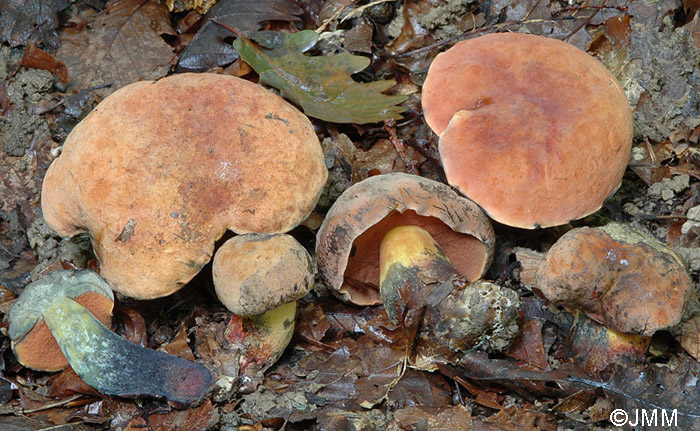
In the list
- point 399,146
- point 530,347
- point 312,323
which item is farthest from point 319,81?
point 530,347

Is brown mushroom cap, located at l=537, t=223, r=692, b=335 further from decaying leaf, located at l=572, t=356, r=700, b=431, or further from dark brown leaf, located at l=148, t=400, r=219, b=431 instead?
dark brown leaf, located at l=148, t=400, r=219, b=431

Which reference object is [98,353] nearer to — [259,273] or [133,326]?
[133,326]

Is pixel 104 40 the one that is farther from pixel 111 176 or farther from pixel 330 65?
pixel 111 176

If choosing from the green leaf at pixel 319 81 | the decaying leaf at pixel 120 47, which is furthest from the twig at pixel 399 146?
the decaying leaf at pixel 120 47

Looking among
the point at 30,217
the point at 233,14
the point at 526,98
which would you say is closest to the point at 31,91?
the point at 30,217

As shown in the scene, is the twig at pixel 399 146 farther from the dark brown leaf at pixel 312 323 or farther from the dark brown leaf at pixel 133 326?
the dark brown leaf at pixel 133 326
